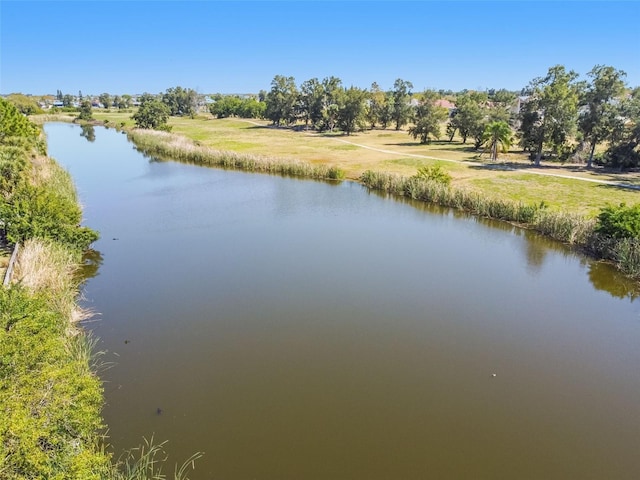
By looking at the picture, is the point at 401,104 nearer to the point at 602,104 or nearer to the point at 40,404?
the point at 602,104

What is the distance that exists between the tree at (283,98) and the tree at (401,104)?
767 inches

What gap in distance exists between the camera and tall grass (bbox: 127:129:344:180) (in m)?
36.7

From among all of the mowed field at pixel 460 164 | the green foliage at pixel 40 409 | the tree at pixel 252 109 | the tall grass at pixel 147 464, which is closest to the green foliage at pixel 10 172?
the green foliage at pixel 40 409

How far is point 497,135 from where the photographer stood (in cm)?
4019

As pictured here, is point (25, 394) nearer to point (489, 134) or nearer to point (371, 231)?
point (371, 231)

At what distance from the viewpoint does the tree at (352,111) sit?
6662cm

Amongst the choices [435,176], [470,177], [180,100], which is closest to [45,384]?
[435,176]

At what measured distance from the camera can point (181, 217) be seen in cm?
2378

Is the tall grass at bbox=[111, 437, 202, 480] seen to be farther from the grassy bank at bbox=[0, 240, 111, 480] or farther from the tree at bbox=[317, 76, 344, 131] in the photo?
the tree at bbox=[317, 76, 344, 131]

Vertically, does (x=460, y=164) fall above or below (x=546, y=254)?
above

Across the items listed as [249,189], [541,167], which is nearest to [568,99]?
[541,167]

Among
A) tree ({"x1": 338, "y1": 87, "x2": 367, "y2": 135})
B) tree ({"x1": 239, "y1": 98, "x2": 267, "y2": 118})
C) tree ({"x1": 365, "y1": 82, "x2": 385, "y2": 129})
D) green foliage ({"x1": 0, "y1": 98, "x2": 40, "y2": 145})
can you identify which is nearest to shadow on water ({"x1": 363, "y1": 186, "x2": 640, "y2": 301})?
green foliage ({"x1": 0, "y1": 98, "x2": 40, "y2": 145})

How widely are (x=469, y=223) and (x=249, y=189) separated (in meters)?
16.6

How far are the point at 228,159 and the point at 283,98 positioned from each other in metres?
42.7
